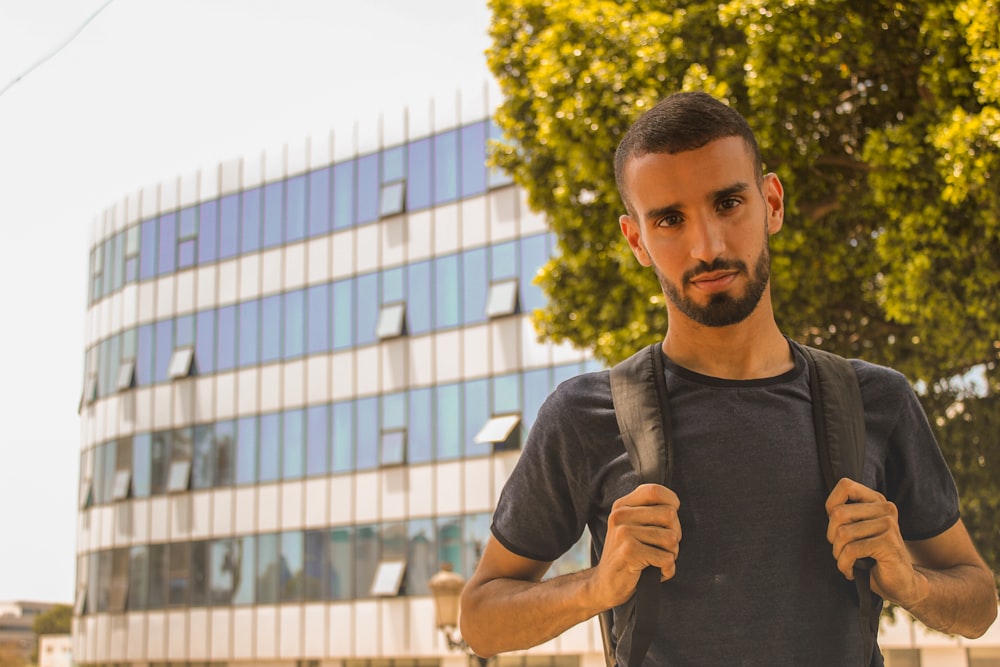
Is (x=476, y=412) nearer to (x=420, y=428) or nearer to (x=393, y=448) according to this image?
(x=420, y=428)

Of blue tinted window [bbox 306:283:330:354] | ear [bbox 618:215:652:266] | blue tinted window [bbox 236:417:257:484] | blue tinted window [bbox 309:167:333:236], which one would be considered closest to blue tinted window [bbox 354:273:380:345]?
blue tinted window [bbox 306:283:330:354]

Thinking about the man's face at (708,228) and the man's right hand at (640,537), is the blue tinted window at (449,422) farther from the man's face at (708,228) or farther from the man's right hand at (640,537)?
the man's right hand at (640,537)

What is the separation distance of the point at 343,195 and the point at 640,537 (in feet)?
108

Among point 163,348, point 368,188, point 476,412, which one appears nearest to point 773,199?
point 476,412

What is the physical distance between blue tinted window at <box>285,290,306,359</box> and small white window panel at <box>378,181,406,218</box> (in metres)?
3.65

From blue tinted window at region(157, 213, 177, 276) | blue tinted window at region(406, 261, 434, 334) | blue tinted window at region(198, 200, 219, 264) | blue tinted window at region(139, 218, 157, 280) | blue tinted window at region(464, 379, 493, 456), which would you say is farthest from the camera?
blue tinted window at region(139, 218, 157, 280)

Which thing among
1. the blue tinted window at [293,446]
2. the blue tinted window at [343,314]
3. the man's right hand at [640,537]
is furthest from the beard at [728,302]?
the blue tinted window at [293,446]

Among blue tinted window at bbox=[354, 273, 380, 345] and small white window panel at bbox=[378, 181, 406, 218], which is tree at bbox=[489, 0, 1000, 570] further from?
blue tinted window at bbox=[354, 273, 380, 345]

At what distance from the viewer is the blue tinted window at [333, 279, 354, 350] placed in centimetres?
3316

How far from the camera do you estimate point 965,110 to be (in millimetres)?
10578

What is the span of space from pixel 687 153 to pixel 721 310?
0.26 m

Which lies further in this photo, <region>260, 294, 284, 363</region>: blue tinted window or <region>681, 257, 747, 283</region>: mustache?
<region>260, 294, 284, 363</region>: blue tinted window

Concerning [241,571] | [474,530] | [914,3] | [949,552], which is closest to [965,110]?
[914,3]

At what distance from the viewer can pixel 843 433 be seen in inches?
75.0
